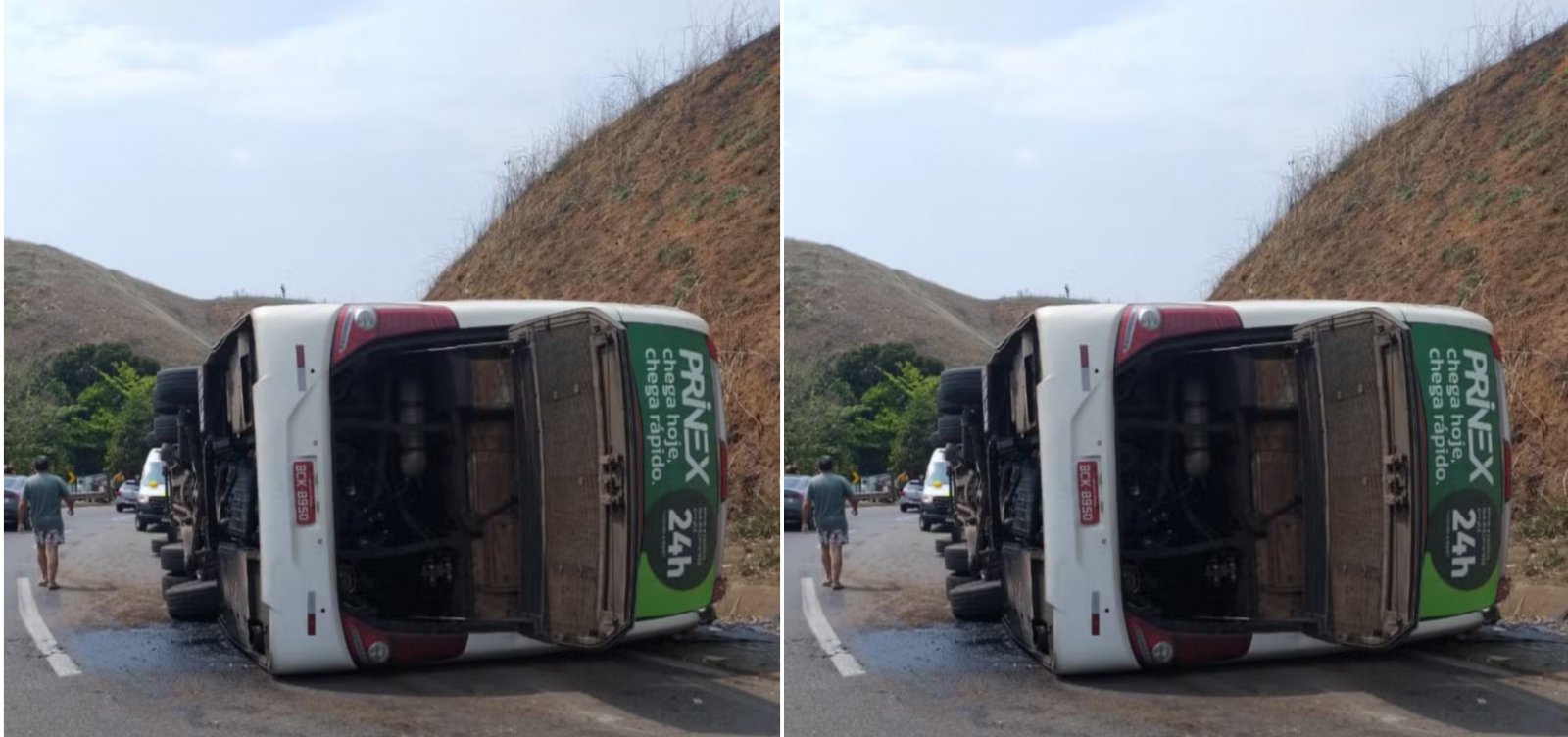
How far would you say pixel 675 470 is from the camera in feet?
23.0

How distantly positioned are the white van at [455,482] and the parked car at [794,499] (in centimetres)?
162

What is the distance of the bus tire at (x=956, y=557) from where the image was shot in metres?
8.56

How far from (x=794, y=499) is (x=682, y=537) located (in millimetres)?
2352

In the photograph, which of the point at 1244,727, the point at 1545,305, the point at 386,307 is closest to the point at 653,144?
the point at 1545,305

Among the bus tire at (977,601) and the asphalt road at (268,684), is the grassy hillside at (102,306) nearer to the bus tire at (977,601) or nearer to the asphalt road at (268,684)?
the asphalt road at (268,684)

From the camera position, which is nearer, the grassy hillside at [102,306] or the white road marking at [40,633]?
the white road marking at [40,633]

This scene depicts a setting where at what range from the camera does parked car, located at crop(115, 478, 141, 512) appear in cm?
783

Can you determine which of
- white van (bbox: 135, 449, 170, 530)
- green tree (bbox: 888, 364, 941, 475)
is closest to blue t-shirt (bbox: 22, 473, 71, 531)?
white van (bbox: 135, 449, 170, 530)

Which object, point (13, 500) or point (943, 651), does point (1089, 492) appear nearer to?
point (943, 651)

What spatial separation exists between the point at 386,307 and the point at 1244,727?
4025mm

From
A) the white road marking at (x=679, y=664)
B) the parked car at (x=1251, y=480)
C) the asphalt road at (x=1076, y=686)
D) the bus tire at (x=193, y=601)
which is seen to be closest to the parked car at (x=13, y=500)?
the bus tire at (x=193, y=601)

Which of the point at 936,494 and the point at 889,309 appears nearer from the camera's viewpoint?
the point at 889,309

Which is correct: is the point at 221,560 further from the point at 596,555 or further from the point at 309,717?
the point at 596,555

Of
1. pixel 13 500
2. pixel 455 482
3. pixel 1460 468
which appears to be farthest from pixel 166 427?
pixel 1460 468
